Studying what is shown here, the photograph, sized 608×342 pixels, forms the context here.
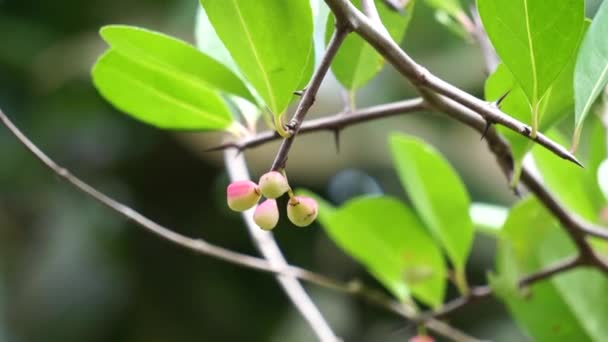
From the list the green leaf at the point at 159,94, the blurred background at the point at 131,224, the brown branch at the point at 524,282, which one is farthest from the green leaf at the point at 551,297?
the blurred background at the point at 131,224

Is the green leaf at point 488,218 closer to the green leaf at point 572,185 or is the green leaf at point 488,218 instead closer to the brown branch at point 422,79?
the green leaf at point 572,185

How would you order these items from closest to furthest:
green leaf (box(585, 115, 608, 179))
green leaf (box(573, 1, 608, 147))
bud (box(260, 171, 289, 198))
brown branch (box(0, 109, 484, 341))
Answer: bud (box(260, 171, 289, 198)) → green leaf (box(573, 1, 608, 147)) → brown branch (box(0, 109, 484, 341)) → green leaf (box(585, 115, 608, 179))

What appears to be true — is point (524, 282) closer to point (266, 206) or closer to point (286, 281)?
point (286, 281)

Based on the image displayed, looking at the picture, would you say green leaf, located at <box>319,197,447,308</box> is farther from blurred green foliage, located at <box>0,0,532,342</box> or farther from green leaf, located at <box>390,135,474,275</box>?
blurred green foliage, located at <box>0,0,532,342</box>

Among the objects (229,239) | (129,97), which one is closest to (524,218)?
(129,97)

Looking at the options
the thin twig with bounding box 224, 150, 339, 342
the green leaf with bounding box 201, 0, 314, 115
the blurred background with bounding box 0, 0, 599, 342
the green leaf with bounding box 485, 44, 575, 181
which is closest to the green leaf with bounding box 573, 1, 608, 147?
the green leaf with bounding box 485, 44, 575, 181

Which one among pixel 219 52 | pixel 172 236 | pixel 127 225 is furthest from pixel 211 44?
pixel 127 225
